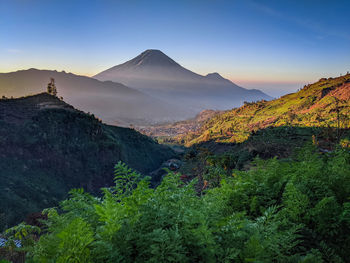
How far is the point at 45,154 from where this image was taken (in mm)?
34125

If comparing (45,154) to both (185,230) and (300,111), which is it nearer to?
(185,230)

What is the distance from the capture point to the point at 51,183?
30516 millimetres

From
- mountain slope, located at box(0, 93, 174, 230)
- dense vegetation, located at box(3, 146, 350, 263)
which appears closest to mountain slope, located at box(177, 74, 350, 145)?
mountain slope, located at box(0, 93, 174, 230)

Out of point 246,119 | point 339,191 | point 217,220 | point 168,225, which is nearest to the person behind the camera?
point 168,225

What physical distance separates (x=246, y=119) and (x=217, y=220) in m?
93.9

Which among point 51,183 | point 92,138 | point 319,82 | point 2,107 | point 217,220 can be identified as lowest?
point 51,183

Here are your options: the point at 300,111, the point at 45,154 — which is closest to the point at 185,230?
the point at 45,154

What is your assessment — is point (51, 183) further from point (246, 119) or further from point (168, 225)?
point (246, 119)

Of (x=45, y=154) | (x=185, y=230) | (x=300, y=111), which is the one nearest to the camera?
(x=185, y=230)

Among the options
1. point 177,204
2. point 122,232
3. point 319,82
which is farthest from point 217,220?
point 319,82

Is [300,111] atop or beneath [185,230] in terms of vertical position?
atop

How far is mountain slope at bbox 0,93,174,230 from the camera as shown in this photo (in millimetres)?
24844

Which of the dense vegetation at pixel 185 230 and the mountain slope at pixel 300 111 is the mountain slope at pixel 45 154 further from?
the mountain slope at pixel 300 111

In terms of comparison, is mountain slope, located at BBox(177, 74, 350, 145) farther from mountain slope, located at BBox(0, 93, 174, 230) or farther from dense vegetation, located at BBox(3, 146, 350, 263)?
dense vegetation, located at BBox(3, 146, 350, 263)
